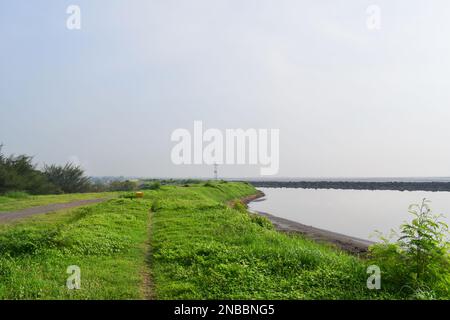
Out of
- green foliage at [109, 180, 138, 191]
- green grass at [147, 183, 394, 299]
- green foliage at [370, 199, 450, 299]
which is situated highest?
green foliage at [370, 199, 450, 299]

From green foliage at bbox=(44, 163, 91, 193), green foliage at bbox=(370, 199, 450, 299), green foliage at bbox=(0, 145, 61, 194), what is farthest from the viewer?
green foliage at bbox=(44, 163, 91, 193)

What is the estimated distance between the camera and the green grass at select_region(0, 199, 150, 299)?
7824 mm

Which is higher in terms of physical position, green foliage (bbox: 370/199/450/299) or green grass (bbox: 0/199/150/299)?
green foliage (bbox: 370/199/450/299)

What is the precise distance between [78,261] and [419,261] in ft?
27.8

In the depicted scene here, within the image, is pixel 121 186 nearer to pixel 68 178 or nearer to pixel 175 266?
pixel 68 178

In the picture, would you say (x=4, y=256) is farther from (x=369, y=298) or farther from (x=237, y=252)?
(x=369, y=298)

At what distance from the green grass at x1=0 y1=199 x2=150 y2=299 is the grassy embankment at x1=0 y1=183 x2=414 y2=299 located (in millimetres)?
22

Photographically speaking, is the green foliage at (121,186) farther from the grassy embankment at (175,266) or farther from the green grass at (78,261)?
the grassy embankment at (175,266)

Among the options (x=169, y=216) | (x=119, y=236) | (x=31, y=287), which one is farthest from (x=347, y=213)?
(x=31, y=287)

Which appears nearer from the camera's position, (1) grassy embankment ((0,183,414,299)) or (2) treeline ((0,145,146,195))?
(1) grassy embankment ((0,183,414,299))

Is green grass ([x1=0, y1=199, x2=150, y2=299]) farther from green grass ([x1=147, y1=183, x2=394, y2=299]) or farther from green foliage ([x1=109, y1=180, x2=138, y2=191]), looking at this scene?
green foliage ([x1=109, y1=180, x2=138, y2=191])

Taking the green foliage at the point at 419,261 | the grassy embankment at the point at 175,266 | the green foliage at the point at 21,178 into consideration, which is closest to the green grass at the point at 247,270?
the grassy embankment at the point at 175,266

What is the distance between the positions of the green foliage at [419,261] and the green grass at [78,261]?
18.2ft

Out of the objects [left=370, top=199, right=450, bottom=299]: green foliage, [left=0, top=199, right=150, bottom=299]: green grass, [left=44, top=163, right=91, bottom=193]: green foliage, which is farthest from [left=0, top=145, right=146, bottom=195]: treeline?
[left=370, top=199, right=450, bottom=299]: green foliage
